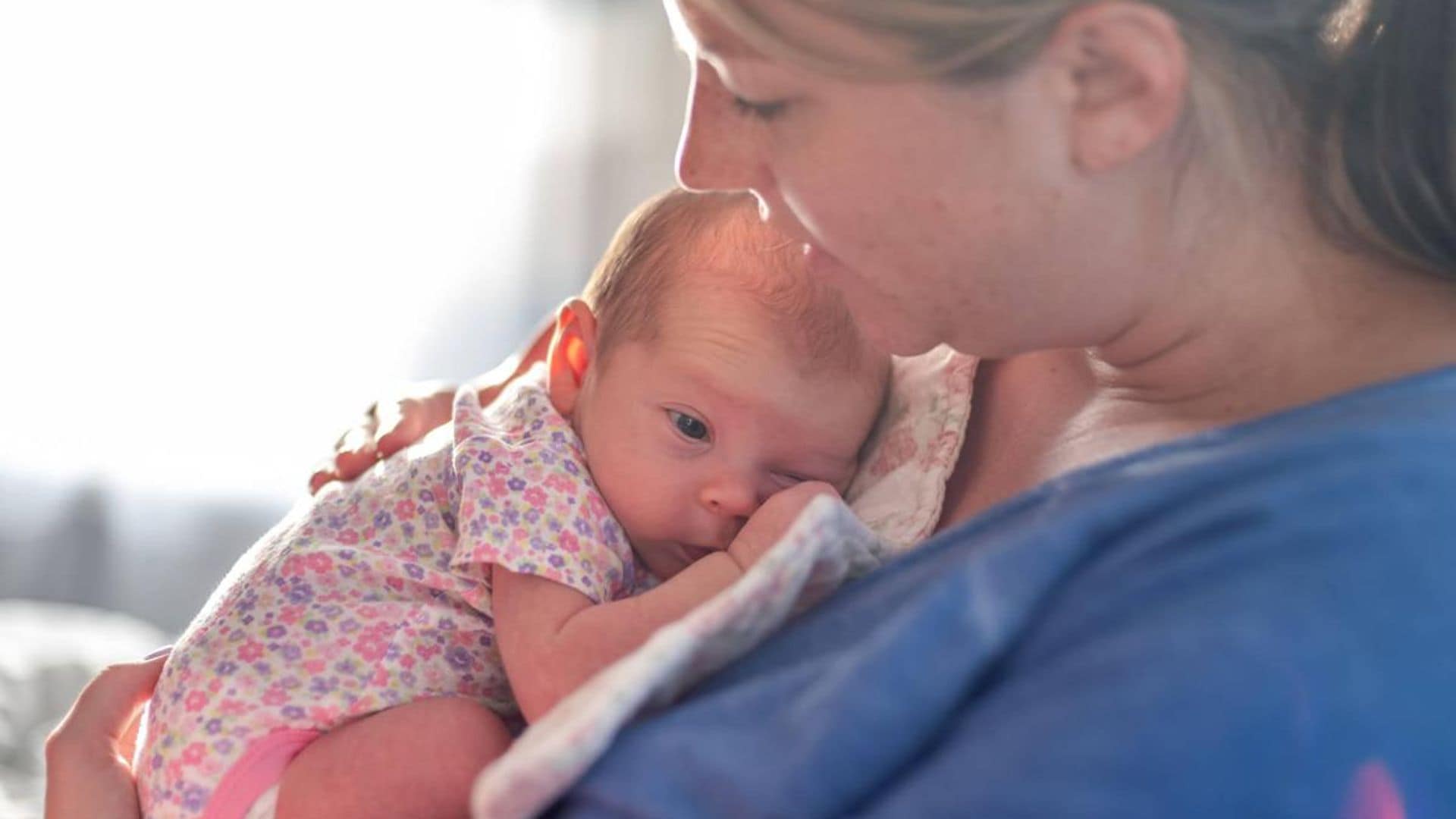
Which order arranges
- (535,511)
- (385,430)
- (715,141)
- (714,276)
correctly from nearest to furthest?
(715,141)
(535,511)
(714,276)
(385,430)

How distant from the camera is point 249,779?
107cm

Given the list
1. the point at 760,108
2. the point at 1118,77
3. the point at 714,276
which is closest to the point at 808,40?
the point at 760,108

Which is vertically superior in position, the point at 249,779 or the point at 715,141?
the point at 715,141

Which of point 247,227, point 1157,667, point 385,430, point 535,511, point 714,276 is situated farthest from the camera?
point 247,227

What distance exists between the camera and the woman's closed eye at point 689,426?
1.19 meters

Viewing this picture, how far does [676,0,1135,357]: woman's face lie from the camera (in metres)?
0.91

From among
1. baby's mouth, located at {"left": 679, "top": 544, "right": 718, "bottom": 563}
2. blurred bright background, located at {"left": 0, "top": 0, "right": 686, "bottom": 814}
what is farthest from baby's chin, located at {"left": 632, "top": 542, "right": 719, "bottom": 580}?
blurred bright background, located at {"left": 0, "top": 0, "right": 686, "bottom": 814}

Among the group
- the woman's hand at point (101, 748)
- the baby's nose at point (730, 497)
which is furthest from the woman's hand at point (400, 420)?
the baby's nose at point (730, 497)

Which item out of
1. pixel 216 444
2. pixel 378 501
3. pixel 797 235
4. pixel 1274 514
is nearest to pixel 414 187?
pixel 216 444

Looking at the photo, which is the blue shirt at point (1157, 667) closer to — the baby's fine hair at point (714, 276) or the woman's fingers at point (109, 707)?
the baby's fine hair at point (714, 276)

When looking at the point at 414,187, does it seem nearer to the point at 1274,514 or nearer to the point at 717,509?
the point at 717,509

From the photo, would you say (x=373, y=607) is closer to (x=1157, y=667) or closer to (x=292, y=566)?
(x=292, y=566)

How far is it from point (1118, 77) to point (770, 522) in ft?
1.26

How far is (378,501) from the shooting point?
3.97 feet
